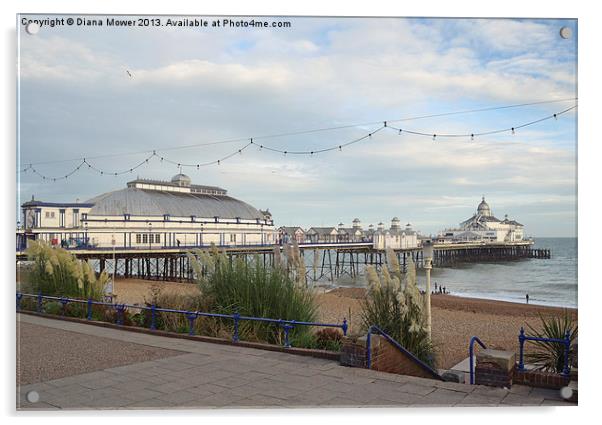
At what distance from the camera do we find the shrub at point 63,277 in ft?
37.6

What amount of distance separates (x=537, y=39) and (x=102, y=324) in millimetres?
7930

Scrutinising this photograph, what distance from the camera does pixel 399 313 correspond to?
7.05m

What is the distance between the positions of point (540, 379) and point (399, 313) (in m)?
1.91

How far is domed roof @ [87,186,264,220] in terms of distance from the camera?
4291cm

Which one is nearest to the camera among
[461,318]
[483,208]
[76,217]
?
[461,318]

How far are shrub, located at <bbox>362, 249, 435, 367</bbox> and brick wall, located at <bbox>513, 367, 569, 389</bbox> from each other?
1522mm

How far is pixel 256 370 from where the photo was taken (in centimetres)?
612

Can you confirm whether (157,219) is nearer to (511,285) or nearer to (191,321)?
(511,285)

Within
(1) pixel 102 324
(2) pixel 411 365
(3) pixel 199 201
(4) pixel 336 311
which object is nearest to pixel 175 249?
(3) pixel 199 201

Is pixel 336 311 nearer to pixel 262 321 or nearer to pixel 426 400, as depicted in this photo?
pixel 262 321

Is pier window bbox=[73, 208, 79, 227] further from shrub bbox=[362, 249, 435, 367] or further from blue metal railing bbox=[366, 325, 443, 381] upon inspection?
blue metal railing bbox=[366, 325, 443, 381]

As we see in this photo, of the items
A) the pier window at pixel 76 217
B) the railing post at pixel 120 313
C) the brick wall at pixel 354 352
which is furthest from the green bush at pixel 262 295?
the pier window at pixel 76 217

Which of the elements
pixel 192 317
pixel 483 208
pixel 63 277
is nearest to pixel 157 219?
pixel 483 208

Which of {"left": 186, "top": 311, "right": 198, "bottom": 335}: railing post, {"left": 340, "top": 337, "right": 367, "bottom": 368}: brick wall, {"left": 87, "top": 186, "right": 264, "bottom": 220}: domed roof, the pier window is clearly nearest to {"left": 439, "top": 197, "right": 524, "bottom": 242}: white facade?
{"left": 87, "top": 186, "right": 264, "bottom": 220}: domed roof
